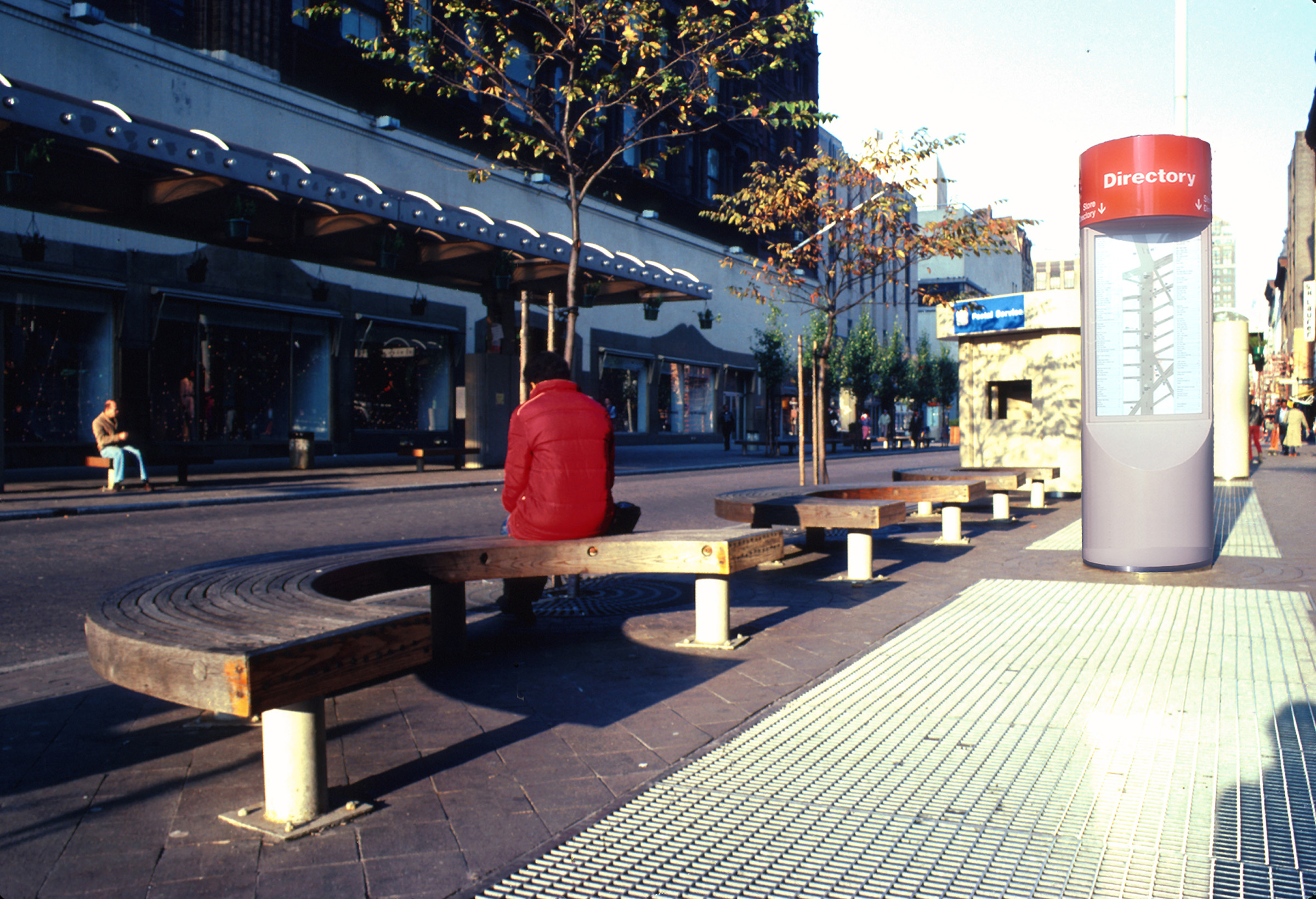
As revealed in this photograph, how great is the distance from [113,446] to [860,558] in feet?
42.2

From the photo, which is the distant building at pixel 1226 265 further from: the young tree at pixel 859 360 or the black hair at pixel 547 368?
the black hair at pixel 547 368

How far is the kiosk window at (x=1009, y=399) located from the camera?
51.4 feet

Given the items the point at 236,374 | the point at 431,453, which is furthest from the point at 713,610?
the point at 236,374

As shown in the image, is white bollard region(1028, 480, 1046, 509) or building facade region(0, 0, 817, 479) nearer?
white bollard region(1028, 480, 1046, 509)

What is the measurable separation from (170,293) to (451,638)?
18.0 metres

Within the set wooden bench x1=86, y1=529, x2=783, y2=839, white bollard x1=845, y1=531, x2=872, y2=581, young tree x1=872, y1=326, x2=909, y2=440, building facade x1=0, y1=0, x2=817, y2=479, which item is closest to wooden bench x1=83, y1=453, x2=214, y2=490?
building facade x1=0, y1=0, x2=817, y2=479

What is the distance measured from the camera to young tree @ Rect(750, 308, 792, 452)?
138ft

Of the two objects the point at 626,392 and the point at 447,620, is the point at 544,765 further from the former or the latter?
the point at 626,392

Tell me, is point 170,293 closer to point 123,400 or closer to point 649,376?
point 123,400

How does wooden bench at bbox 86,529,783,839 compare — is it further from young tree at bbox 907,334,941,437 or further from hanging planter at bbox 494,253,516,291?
young tree at bbox 907,334,941,437

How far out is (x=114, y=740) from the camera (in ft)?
12.6

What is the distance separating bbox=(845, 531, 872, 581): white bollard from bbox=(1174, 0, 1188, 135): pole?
5.01 m

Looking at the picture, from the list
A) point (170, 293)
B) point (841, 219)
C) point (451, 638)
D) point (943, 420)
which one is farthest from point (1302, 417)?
point (943, 420)

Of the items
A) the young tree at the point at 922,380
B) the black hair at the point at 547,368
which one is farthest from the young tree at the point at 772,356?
the black hair at the point at 547,368
